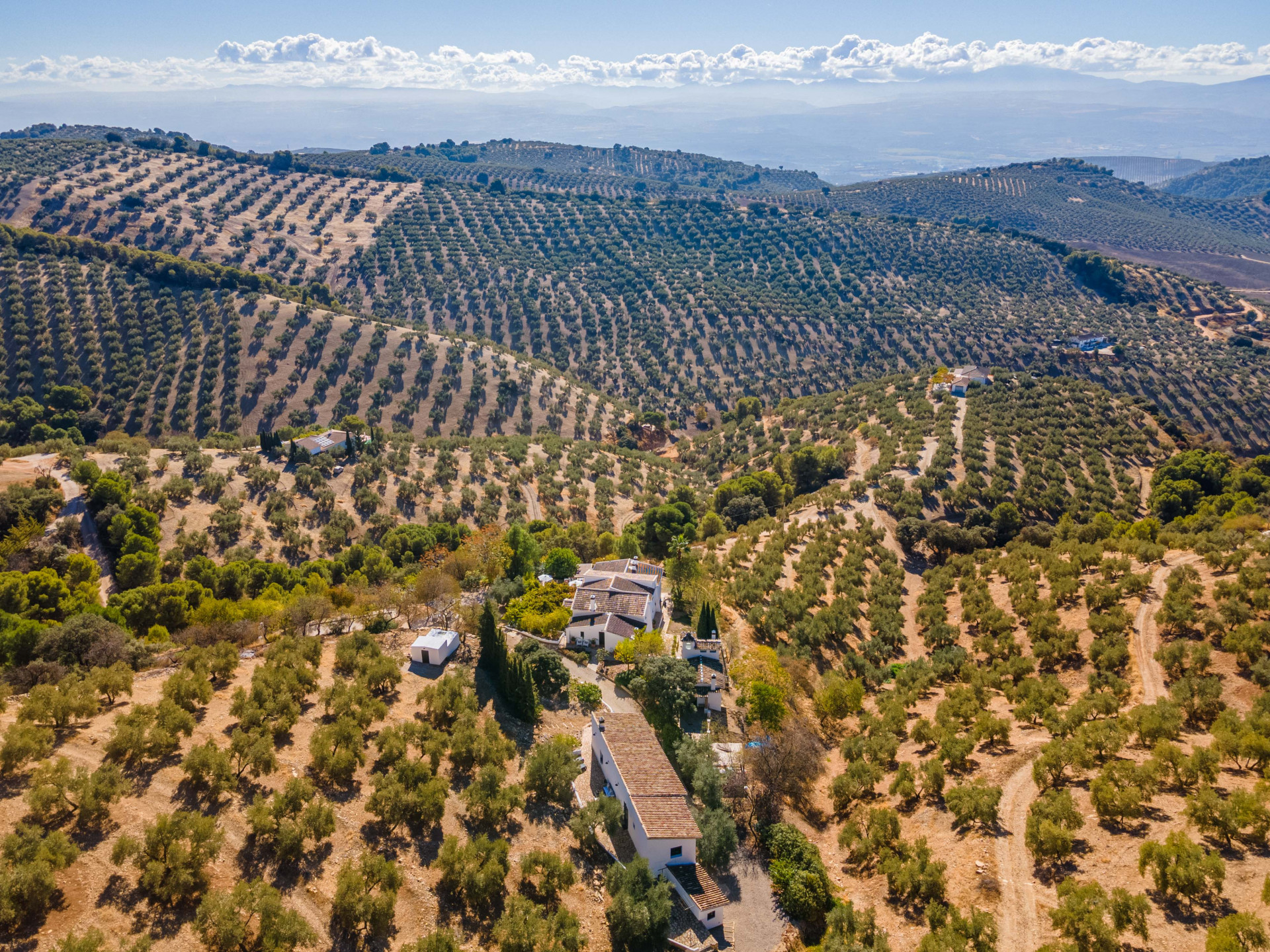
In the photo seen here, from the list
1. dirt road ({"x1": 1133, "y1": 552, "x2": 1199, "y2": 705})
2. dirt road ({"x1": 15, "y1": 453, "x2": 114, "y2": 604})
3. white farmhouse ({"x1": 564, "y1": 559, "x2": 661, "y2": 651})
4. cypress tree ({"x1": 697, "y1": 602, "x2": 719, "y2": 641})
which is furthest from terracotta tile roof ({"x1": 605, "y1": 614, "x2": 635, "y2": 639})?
dirt road ({"x1": 15, "y1": 453, "x2": 114, "y2": 604})

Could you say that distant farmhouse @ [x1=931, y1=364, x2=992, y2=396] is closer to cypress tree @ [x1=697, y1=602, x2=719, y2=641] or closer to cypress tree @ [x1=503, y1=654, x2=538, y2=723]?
cypress tree @ [x1=697, y1=602, x2=719, y2=641]

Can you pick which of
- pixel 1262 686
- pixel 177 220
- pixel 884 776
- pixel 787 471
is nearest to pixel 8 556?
pixel 884 776

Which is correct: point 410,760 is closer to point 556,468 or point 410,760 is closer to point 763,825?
point 763,825

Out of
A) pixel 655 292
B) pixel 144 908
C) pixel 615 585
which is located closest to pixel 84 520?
pixel 615 585

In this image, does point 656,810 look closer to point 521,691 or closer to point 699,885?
point 699,885

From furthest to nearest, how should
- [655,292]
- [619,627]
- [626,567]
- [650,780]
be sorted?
[655,292], [626,567], [619,627], [650,780]

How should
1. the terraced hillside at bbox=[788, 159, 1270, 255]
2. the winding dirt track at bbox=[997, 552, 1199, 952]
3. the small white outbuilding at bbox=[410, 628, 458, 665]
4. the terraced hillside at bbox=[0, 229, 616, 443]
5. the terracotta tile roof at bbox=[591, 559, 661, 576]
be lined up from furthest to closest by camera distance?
the terraced hillside at bbox=[788, 159, 1270, 255], the terraced hillside at bbox=[0, 229, 616, 443], the terracotta tile roof at bbox=[591, 559, 661, 576], the small white outbuilding at bbox=[410, 628, 458, 665], the winding dirt track at bbox=[997, 552, 1199, 952]
